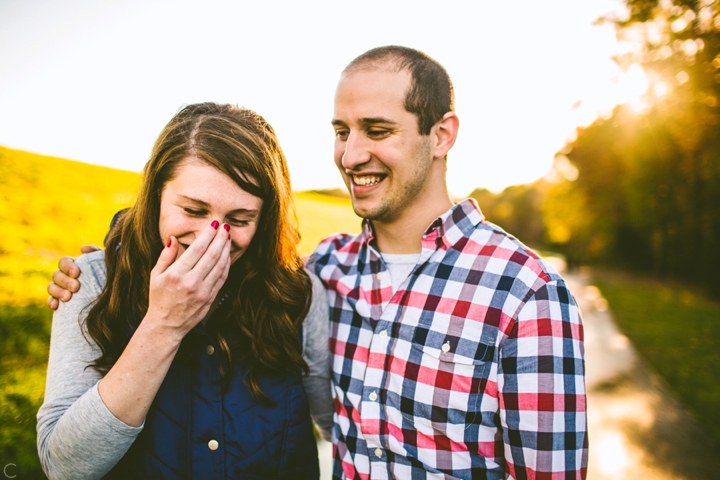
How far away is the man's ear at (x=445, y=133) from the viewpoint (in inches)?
100

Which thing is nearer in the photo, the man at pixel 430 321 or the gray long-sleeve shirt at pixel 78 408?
the gray long-sleeve shirt at pixel 78 408

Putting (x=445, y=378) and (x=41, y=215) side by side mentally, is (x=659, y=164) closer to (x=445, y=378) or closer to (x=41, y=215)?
(x=445, y=378)

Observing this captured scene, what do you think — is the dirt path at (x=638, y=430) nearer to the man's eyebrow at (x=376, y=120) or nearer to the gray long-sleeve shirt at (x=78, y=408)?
the man's eyebrow at (x=376, y=120)

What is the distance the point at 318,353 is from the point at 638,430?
16.2 feet

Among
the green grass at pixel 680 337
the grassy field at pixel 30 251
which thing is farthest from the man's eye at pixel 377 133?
the green grass at pixel 680 337

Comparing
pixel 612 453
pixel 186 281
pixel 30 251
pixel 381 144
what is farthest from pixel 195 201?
pixel 612 453

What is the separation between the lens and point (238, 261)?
2.41 metres

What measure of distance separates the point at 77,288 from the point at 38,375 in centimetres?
153

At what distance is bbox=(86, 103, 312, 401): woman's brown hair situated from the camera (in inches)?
77.7

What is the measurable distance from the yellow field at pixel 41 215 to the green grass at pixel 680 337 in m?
7.80

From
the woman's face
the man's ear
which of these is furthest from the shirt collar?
the woman's face

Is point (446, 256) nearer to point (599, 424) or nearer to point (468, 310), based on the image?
point (468, 310)

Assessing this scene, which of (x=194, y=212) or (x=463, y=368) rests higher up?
(x=194, y=212)

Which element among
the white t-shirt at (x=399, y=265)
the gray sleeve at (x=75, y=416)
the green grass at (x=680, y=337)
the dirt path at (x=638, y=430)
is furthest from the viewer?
the green grass at (x=680, y=337)
